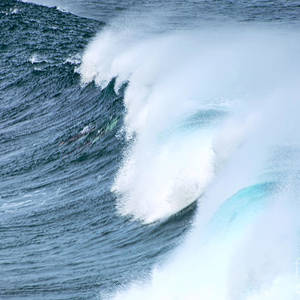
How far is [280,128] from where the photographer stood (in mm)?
17688

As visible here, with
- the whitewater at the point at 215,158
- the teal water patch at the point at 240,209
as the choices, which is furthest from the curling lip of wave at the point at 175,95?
the teal water patch at the point at 240,209

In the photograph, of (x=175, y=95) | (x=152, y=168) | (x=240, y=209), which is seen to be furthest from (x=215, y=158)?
(x=175, y=95)

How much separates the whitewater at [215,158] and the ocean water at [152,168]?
0.11 ft

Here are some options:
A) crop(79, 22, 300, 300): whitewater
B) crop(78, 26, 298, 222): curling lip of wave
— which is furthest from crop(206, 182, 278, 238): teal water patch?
crop(78, 26, 298, 222): curling lip of wave

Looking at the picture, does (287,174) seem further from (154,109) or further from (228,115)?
(154,109)

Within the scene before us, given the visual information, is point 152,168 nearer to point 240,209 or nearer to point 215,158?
point 215,158

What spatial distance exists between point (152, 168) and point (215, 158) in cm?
176

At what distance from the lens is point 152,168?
1828 centimetres

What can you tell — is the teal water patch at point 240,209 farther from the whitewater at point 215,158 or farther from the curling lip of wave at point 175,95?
the curling lip of wave at point 175,95

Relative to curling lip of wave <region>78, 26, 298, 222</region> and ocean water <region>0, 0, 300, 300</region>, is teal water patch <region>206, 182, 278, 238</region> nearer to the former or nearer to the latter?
ocean water <region>0, 0, 300, 300</region>

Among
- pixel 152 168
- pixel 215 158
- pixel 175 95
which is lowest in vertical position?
pixel 152 168

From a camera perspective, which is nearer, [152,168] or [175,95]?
[152,168]

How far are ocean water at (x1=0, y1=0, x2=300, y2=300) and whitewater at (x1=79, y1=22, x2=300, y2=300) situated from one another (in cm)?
3

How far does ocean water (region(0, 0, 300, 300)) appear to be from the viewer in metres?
13.4
